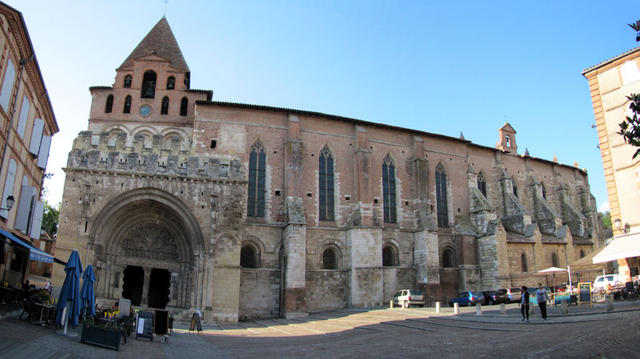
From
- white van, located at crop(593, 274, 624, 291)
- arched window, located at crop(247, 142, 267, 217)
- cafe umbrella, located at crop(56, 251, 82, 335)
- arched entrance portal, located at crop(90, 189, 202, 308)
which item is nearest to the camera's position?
cafe umbrella, located at crop(56, 251, 82, 335)

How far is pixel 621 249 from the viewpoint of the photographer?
2117 cm

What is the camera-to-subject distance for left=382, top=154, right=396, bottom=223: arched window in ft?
109

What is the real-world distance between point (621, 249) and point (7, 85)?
26.9 metres

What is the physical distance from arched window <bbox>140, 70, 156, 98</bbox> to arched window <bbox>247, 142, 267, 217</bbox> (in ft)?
26.9

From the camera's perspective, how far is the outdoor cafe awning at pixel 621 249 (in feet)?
67.0

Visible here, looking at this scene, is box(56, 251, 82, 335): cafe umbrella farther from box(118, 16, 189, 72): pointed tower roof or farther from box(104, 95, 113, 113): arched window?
box(118, 16, 189, 72): pointed tower roof

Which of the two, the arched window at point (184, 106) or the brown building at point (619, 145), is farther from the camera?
the arched window at point (184, 106)

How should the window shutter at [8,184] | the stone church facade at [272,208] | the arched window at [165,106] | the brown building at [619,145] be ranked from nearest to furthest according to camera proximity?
the window shutter at [8,184]
the stone church facade at [272,208]
the brown building at [619,145]
the arched window at [165,106]

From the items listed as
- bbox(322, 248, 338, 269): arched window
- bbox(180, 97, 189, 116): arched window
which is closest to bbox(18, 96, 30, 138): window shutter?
bbox(180, 97, 189, 116): arched window

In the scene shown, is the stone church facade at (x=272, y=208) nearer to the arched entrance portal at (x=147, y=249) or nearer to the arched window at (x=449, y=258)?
the arched entrance portal at (x=147, y=249)

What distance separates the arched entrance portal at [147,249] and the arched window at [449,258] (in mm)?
20356

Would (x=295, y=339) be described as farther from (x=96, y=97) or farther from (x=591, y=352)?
(x=96, y=97)

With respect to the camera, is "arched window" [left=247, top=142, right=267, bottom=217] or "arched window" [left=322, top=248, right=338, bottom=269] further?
"arched window" [left=322, top=248, right=338, bottom=269]

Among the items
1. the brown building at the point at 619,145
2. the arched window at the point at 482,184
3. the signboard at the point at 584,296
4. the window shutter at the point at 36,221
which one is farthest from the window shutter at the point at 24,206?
the arched window at the point at 482,184
